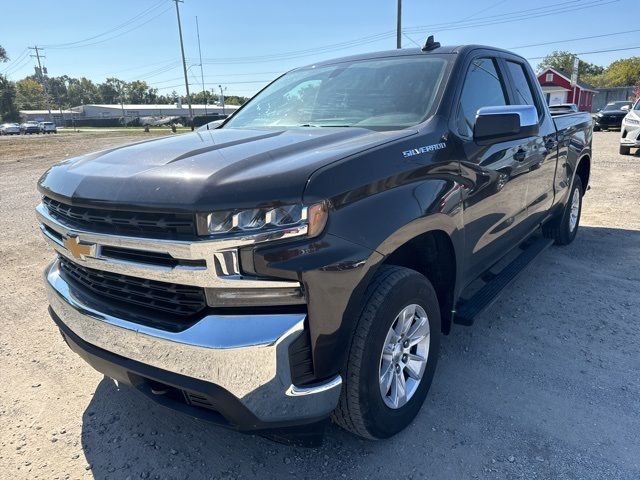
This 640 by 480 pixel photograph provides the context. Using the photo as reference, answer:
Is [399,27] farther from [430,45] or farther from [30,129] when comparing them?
[30,129]

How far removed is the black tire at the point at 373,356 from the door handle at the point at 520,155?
147 cm

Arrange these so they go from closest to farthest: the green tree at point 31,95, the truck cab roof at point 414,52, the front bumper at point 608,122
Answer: the truck cab roof at point 414,52 → the front bumper at point 608,122 → the green tree at point 31,95

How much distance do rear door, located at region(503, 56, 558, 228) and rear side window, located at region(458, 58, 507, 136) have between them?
26 centimetres

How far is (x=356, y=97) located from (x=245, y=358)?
6.65 ft

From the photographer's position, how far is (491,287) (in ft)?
11.0

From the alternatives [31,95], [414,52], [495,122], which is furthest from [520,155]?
[31,95]

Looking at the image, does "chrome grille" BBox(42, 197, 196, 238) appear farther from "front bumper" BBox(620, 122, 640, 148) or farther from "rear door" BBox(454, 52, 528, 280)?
"front bumper" BBox(620, 122, 640, 148)

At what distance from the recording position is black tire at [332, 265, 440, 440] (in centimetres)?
203

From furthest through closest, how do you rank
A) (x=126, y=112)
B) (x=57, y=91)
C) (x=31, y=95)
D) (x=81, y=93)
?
(x=81, y=93)
(x=57, y=91)
(x=31, y=95)
(x=126, y=112)

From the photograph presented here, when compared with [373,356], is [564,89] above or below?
above

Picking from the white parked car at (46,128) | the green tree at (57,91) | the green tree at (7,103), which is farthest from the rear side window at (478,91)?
the green tree at (57,91)

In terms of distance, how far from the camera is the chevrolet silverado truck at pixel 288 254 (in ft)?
5.75

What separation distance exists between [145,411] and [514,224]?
279 centimetres

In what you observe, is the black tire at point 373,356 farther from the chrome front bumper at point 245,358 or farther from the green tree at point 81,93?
the green tree at point 81,93
